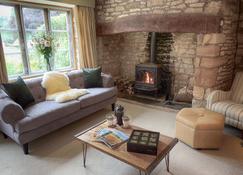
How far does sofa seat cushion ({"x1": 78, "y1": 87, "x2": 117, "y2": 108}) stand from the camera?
3066mm

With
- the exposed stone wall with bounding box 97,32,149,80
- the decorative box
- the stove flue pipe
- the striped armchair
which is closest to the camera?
the decorative box

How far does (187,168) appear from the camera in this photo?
2057 mm

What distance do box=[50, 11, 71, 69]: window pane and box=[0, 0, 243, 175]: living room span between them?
0.02 m

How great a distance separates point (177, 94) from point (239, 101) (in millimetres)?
1359

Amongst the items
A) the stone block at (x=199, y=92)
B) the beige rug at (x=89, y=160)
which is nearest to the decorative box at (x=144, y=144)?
the beige rug at (x=89, y=160)

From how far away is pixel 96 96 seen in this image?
3250 millimetres

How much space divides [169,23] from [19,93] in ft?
8.80

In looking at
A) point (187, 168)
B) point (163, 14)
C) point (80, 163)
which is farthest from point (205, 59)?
point (80, 163)

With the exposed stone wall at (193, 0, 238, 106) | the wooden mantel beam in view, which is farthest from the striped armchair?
the wooden mantel beam

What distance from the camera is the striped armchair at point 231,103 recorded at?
2551 mm

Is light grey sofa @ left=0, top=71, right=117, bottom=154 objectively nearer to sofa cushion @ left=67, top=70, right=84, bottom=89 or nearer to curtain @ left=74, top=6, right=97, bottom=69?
sofa cushion @ left=67, top=70, right=84, bottom=89

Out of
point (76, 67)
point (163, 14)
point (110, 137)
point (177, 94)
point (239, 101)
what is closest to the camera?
point (110, 137)

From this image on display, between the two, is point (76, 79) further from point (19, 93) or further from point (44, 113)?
point (44, 113)

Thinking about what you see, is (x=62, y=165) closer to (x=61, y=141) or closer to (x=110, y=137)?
(x=61, y=141)
